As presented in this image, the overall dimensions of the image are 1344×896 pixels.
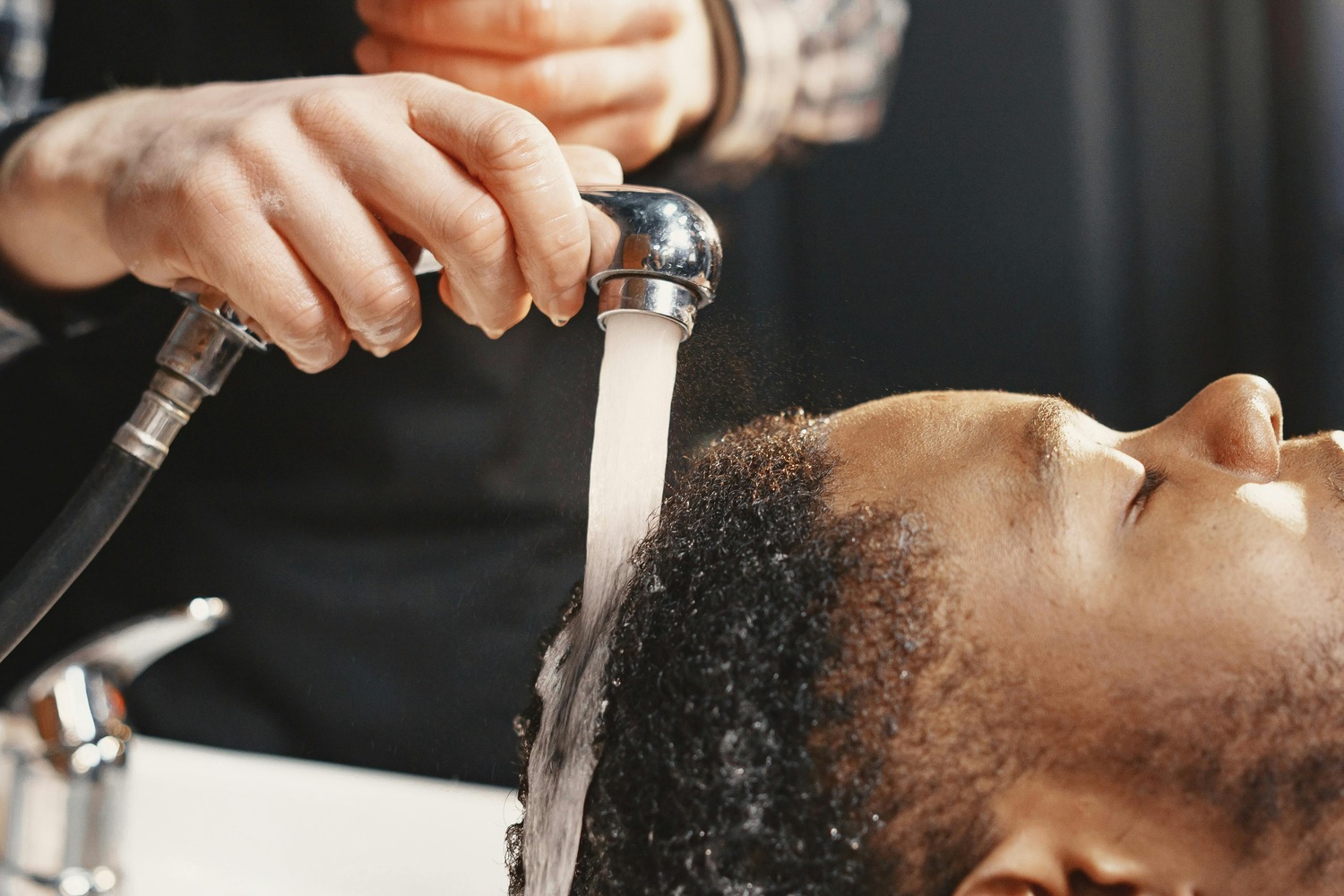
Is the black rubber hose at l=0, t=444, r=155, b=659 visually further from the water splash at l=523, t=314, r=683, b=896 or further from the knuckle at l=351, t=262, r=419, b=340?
the water splash at l=523, t=314, r=683, b=896

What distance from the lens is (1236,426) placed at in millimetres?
616

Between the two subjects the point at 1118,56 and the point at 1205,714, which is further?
the point at 1118,56

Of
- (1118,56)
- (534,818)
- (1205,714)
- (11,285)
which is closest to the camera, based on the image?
(1205,714)

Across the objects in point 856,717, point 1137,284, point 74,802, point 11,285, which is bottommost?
point 74,802

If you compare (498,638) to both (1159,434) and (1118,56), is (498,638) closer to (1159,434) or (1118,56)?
(1159,434)

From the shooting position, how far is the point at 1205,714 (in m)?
0.55

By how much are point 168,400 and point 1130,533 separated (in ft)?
1.71

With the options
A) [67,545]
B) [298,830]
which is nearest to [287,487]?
[298,830]

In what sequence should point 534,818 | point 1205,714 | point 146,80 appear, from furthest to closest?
1. point 146,80
2. point 534,818
3. point 1205,714

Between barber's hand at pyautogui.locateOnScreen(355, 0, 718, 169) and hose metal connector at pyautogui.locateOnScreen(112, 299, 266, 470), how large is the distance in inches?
9.2

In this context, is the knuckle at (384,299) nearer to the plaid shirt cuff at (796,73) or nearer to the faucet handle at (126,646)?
the faucet handle at (126,646)

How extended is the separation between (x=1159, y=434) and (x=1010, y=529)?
0.12 meters

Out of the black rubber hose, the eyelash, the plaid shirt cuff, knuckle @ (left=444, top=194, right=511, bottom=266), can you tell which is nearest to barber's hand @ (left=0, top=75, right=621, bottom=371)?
knuckle @ (left=444, top=194, right=511, bottom=266)

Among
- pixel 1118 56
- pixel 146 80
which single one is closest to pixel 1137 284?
pixel 1118 56
